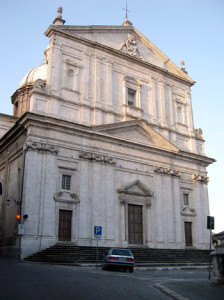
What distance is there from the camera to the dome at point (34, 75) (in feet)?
123

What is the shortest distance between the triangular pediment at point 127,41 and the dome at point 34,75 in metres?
9.05

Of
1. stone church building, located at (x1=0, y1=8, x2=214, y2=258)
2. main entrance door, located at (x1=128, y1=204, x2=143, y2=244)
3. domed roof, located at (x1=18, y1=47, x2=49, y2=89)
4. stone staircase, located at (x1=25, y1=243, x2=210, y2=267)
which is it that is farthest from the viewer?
domed roof, located at (x1=18, y1=47, x2=49, y2=89)

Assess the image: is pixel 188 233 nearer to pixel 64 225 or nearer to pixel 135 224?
pixel 135 224

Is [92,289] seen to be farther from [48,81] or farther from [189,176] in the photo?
[189,176]

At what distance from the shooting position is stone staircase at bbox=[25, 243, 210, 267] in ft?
67.1

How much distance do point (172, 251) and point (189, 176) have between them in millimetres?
8235

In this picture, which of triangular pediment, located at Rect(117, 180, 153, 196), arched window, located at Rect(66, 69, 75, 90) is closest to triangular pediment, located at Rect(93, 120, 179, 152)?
triangular pediment, located at Rect(117, 180, 153, 196)

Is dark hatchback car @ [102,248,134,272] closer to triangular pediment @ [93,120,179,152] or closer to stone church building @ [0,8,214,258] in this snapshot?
stone church building @ [0,8,214,258]

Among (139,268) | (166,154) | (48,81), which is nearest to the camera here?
(139,268)

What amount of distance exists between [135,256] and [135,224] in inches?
175

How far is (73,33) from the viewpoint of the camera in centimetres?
2930

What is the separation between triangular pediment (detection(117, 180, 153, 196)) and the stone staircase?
4607mm

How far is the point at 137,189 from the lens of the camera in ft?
93.8

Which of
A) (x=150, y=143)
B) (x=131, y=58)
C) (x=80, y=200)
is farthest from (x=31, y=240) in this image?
(x=131, y=58)
